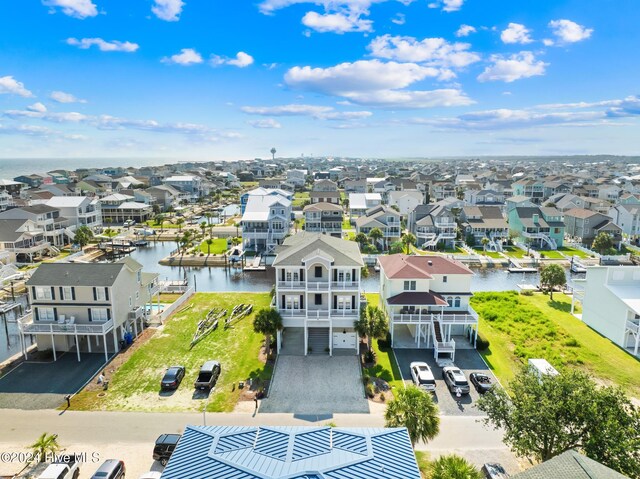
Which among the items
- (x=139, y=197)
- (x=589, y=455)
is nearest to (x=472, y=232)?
(x=589, y=455)

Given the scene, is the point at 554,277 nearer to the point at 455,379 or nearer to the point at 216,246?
the point at 455,379

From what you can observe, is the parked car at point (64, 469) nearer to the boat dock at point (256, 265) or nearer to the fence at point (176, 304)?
the fence at point (176, 304)

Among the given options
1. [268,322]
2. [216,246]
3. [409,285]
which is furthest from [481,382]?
[216,246]

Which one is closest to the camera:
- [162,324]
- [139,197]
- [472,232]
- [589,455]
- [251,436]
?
[251,436]

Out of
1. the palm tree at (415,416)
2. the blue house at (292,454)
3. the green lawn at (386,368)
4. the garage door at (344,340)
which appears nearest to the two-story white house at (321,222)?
the green lawn at (386,368)

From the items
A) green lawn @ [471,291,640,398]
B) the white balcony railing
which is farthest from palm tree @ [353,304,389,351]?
the white balcony railing

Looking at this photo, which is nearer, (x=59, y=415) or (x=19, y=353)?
(x=59, y=415)

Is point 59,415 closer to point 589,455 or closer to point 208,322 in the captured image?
point 208,322
